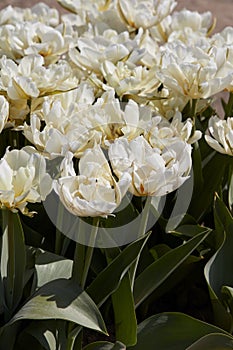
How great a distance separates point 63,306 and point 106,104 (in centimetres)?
41

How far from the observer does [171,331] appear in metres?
1.50

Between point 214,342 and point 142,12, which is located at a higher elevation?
point 142,12

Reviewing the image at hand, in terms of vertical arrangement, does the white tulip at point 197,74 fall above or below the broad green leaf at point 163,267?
above

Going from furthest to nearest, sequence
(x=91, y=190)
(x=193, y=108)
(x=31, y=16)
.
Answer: (x=31, y=16) → (x=193, y=108) → (x=91, y=190)

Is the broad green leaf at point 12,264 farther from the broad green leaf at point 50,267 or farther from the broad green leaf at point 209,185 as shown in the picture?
the broad green leaf at point 209,185

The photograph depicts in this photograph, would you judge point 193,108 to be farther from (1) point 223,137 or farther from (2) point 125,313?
(2) point 125,313

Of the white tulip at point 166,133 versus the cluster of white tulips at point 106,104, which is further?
the white tulip at point 166,133

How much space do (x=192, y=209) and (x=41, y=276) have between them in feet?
1.80

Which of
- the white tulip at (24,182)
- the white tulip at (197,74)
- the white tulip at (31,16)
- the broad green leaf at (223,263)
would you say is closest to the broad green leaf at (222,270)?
the broad green leaf at (223,263)

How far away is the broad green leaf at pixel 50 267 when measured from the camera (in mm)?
1448

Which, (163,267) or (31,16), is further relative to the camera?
(31,16)

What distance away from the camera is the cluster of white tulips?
4.20ft

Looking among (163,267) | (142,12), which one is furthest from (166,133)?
(142,12)

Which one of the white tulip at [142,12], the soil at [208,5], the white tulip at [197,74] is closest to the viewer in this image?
the white tulip at [197,74]
